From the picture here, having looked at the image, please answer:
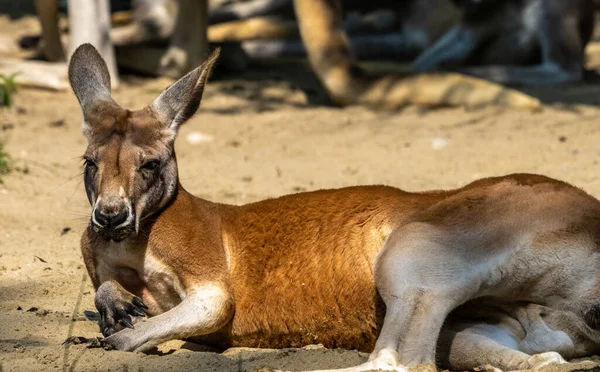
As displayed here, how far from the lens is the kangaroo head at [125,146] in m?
3.96

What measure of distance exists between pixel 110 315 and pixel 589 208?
1888mm

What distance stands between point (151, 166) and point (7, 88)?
4.28m

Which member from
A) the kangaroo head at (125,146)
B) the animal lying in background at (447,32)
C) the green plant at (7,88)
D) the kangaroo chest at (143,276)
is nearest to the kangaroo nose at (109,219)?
the kangaroo head at (125,146)

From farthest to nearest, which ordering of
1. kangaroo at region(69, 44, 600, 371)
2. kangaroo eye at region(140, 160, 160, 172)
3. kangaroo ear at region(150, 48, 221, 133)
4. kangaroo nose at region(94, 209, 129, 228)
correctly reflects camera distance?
kangaroo ear at region(150, 48, 221, 133)
kangaroo eye at region(140, 160, 160, 172)
kangaroo nose at region(94, 209, 129, 228)
kangaroo at region(69, 44, 600, 371)

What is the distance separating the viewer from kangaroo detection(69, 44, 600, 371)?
377 centimetres

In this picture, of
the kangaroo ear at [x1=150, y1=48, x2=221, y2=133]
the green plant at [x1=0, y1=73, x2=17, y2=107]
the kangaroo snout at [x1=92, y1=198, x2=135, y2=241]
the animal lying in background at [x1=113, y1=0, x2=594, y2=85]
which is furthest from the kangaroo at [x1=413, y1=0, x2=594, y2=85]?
the kangaroo snout at [x1=92, y1=198, x2=135, y2=241]

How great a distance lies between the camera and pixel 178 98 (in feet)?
14.5

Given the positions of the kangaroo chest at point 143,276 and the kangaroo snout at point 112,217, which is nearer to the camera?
the kangaroo snout at point 112,217

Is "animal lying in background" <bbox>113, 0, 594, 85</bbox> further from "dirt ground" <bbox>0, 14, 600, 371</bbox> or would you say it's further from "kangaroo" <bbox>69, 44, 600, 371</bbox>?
"kangaroo" <bbox>69, 44, 600, 371</bbox>

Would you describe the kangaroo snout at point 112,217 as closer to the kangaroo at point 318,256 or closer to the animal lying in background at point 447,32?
the kangaroo at point 318,256

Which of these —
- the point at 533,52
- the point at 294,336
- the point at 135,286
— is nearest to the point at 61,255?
the point at 135,286

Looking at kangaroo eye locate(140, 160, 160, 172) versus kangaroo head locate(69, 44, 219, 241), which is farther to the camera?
kangaroo eye locate(140, 160, 160, 172)

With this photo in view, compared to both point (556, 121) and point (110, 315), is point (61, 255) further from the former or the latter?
point (556, 121)

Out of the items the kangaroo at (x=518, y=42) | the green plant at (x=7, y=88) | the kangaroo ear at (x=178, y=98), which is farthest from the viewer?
the kangaroo at (x=518, y=42)
